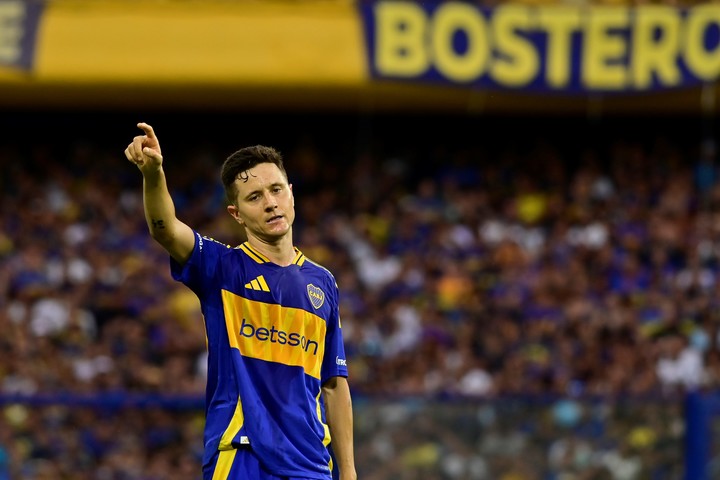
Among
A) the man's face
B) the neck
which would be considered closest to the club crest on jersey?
the neck

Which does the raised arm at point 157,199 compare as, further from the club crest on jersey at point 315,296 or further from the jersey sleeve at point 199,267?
the club crest on jersey at point 315,296

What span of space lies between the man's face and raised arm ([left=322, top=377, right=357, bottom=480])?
660mm

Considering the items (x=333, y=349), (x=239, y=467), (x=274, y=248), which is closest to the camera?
(x=239, y=467)

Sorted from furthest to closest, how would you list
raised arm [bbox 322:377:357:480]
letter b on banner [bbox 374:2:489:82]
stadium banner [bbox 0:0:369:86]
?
stadium banner [bbox 0:0:369:86] → letter b on banner [bbox 374:2:489:82] → raised arm [bbox 322:377:357:480]

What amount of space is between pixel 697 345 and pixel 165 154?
6.90 m

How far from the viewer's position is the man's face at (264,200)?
16.2ft

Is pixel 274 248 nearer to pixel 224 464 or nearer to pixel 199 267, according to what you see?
pixel 199 267

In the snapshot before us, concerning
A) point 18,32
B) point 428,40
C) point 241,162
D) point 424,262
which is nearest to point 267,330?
point 241,162

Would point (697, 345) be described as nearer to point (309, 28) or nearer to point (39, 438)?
point (309, 28)

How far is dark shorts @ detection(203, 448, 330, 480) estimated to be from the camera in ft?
15.7

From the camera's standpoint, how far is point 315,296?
5062 millimetres

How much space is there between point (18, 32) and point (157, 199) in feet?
37.5

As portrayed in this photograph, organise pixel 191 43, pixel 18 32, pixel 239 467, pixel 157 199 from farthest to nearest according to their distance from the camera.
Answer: pixel 191 43, pixel 18 32, pixel 239 467, pixel 157 199

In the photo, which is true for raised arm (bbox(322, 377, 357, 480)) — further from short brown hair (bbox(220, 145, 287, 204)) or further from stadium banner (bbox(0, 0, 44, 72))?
stadium banner (bbox(0, 0, 44, 72))
